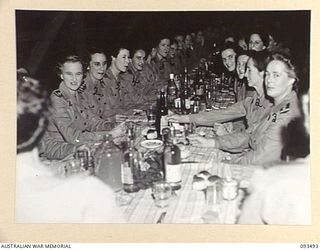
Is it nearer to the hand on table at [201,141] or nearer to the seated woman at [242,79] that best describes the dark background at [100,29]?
the seated woman at [242,79]

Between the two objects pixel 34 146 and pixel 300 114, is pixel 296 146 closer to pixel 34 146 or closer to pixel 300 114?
pixel 300 114

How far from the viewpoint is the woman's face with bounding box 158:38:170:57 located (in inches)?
30.5

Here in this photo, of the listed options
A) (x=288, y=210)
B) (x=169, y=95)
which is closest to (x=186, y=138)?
(x=169, y=95)

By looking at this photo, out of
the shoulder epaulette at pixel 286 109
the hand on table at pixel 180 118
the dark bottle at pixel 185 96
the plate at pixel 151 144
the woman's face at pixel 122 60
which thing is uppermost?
the woman's face at pixel 122 60

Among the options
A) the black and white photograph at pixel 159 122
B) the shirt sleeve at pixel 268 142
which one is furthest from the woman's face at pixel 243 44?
the shirt sleeve at pixel 268 142

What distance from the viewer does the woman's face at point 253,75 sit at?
77 cm

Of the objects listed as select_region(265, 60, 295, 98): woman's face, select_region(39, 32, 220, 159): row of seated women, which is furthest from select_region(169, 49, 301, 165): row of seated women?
select_region(39, 32, 220, 159): row of seated women

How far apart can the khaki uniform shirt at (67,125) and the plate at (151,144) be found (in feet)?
0.17

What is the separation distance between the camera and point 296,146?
76 cm

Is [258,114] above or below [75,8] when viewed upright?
below

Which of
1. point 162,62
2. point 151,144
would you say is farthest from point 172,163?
point 162,62

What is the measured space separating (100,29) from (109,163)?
0.19 m

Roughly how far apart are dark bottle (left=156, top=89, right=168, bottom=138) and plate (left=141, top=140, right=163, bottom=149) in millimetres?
10

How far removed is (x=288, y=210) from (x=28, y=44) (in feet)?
1.43
